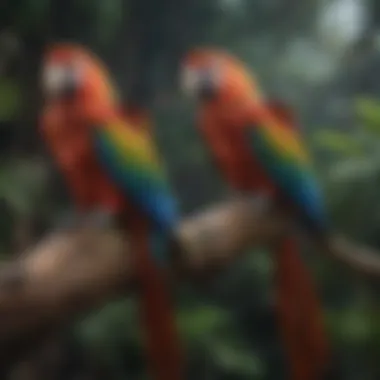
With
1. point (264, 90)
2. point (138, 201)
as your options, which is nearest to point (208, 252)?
point (138, 201)

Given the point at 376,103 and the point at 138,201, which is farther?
the point at 376,103

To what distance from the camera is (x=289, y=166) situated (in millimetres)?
1374

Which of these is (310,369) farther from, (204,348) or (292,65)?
(292,65)

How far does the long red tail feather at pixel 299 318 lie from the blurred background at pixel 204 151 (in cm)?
2

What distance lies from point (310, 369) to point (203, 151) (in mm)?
301

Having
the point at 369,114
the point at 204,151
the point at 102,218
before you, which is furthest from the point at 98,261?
the point at 369,114

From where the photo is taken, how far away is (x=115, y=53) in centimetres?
140

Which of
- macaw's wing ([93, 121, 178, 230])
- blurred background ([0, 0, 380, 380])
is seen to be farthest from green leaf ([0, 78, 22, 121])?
macaw's wing ([93, 121, 178, 230])

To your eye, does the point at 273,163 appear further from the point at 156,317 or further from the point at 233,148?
the point at 156,317

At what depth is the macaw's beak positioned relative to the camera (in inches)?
51.6

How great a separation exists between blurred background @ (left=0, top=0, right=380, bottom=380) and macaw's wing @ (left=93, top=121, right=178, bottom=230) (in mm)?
37

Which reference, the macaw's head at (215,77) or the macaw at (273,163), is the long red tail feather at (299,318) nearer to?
the macaw at (273,163)

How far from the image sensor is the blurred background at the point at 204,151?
4.54 ft

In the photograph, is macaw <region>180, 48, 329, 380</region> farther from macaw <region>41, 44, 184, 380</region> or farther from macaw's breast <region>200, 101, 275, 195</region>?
macaw <region>41, 44, 184, 380</region>
